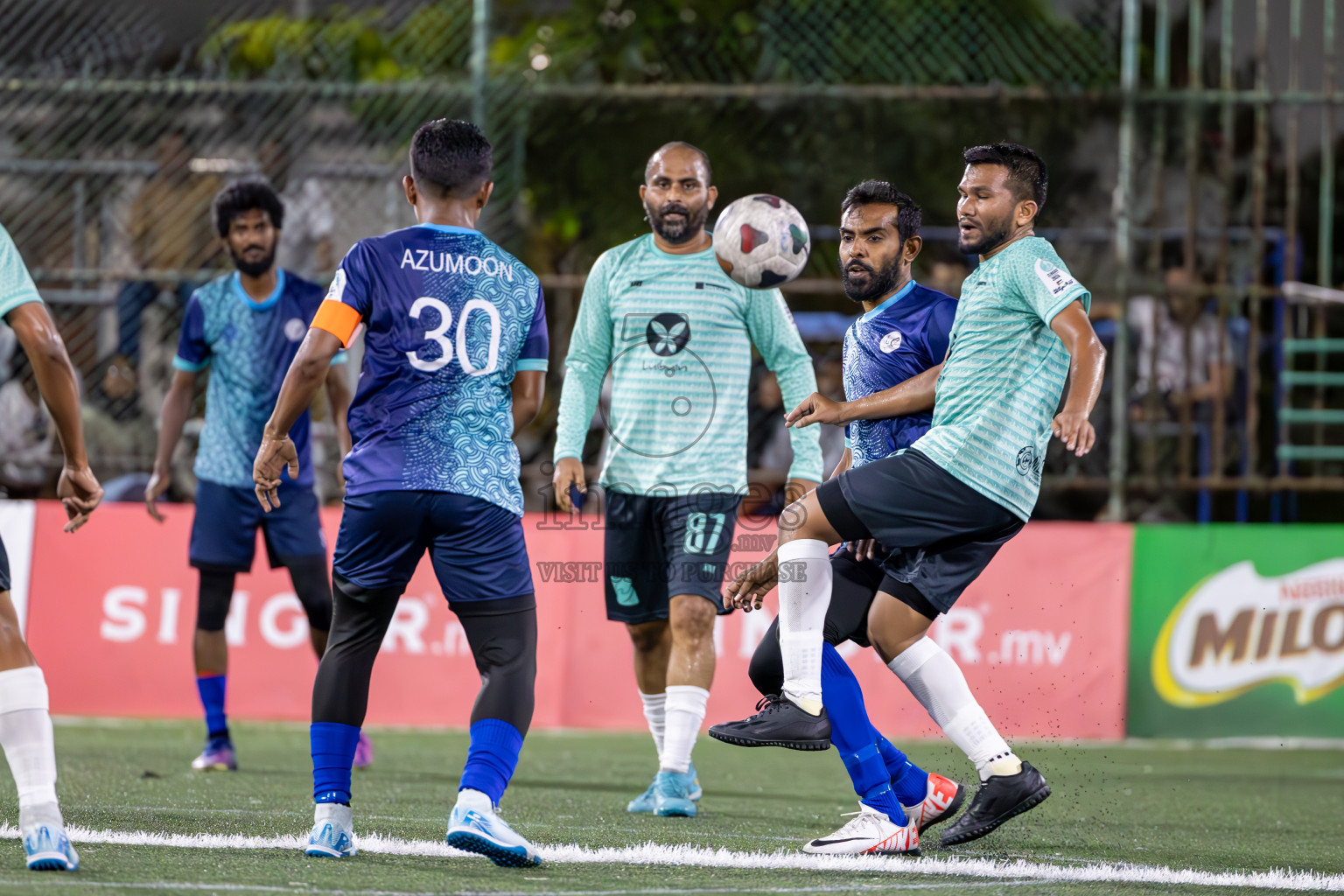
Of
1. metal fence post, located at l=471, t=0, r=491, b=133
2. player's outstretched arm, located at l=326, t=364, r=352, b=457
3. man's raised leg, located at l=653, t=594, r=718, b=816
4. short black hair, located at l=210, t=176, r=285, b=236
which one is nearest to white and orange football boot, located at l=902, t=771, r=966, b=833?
man's raised leg, located at l=653, t=594, r=718, b=816

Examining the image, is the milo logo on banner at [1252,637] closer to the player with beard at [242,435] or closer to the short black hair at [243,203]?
the player with beard at [242,435]

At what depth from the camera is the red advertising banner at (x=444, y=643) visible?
29.6ft

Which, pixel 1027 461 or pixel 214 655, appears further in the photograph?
pixel 214 655

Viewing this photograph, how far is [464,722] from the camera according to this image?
9.06 m

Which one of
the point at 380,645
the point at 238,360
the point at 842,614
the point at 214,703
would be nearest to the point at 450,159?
the point at 380,645

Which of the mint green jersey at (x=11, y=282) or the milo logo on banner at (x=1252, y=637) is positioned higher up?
the mint green jersey at (x=11, y=282)

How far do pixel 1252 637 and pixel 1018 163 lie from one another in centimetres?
546

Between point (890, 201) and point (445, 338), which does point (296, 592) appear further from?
point (890, 201)

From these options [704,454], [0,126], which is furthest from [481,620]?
[0,126]

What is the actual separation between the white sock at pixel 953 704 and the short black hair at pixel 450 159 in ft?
6.28

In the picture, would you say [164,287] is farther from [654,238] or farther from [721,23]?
[654,238]

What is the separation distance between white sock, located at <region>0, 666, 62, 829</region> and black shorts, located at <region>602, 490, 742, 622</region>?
2335 millimetres

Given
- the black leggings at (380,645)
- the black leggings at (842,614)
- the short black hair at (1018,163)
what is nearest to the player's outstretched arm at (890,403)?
the black leggings at (842,614)

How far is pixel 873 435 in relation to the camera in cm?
493
